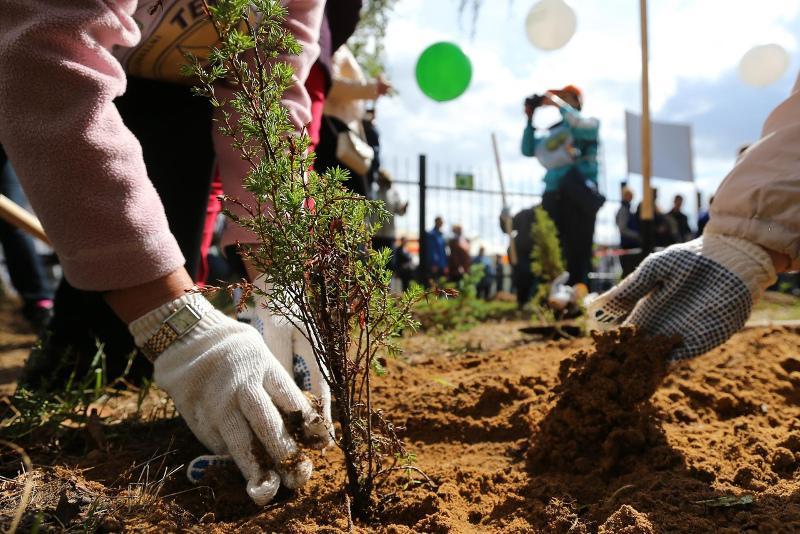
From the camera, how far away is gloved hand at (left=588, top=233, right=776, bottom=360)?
5.44 feet

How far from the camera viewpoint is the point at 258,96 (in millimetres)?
1122

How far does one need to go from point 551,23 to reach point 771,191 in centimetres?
548

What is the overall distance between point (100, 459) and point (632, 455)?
4.62 ft

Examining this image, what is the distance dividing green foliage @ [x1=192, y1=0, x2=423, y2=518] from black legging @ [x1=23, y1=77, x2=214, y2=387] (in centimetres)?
144

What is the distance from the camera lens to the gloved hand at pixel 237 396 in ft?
4.32

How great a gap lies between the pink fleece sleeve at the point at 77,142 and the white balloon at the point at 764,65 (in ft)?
Answer: 28.0

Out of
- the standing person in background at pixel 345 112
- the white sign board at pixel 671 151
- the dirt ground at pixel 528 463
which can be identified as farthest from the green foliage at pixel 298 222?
the white sign board at pixel 671 151

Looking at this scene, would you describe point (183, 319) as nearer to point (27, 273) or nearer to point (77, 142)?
point (77, 142)

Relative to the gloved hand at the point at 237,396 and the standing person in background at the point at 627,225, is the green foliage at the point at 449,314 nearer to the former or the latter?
the gloved hand at the point at 237,396

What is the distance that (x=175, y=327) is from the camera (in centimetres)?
140

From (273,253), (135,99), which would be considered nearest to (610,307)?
(273,253)

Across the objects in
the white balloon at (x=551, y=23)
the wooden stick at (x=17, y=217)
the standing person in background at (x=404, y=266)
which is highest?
the white balloon at (x=551, y=23)

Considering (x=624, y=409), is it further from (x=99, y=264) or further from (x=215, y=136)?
(x=215, y=136)

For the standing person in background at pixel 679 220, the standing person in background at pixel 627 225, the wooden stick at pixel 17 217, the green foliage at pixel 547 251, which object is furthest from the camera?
the standing person in background at pixel 679 220
